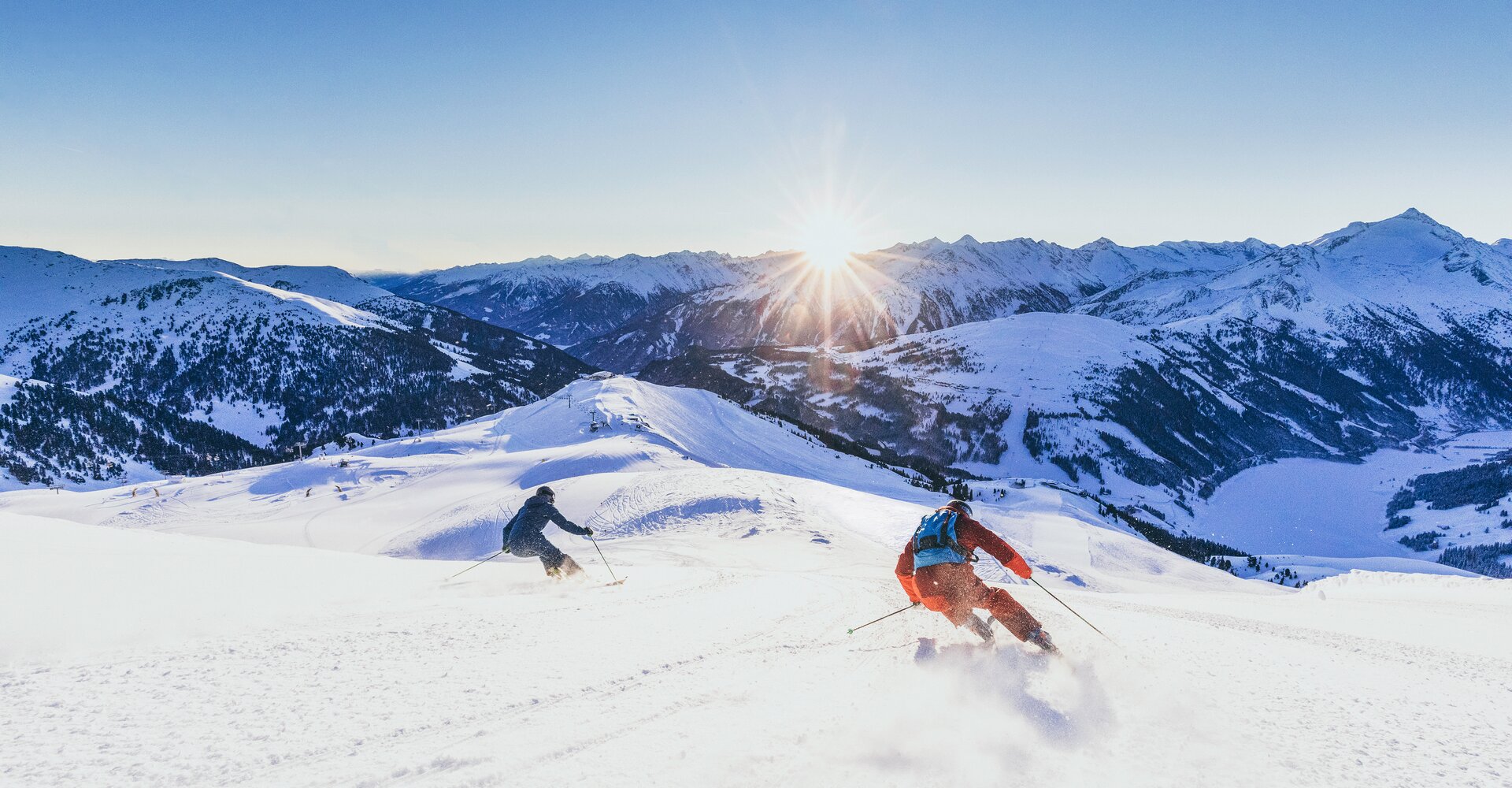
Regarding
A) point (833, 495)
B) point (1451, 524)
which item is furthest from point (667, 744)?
point (1451, 524)

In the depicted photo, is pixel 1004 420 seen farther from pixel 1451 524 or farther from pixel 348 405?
pixel 348 405

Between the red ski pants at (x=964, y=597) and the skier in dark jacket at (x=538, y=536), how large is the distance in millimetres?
5924

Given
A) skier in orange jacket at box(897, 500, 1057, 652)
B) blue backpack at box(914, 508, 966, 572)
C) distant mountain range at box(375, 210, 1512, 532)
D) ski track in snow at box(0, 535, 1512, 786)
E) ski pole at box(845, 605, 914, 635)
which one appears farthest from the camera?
distant mountain range at box(375, 210, 1512, 532)

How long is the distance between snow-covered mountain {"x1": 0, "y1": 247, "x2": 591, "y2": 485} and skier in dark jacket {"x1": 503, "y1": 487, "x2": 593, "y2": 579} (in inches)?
4552

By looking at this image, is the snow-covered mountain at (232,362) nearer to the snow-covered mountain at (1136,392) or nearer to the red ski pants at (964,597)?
the snow-covered mountain at (1136,392)

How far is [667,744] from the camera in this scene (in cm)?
386

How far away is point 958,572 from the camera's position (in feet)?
21.9

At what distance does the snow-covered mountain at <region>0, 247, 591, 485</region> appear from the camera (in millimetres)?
122562

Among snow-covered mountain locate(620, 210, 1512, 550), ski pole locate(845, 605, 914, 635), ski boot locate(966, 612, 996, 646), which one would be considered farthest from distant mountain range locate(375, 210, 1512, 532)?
ski boot locate(966, 612, 996, 646)

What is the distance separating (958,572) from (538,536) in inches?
284

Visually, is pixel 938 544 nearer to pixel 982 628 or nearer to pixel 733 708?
pixel 982 628

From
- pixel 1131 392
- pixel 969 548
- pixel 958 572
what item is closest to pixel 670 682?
pixel 958 572

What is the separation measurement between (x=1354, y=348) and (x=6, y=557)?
273 metres

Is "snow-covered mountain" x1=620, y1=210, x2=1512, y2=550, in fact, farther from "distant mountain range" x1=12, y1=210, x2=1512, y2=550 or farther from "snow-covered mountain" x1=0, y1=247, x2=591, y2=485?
"snow-covered mountain" x1=0, y1=247, x2=591, y2=485
